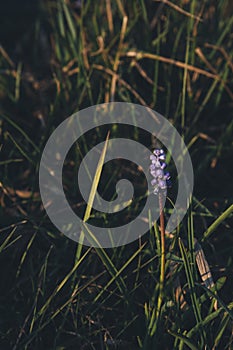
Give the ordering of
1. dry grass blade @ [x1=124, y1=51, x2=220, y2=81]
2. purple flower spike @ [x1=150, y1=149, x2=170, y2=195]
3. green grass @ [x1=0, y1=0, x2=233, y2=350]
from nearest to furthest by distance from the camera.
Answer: purple flower spike @ [x1=150, y1=149, x2=170, y2=195] < green grass @ [x1=0, y1=0, x2=233, y2=350] < dry grass blade @ [x1=124, y1=51, x2=220, y2=81]

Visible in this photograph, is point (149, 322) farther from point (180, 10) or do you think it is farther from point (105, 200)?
point (180, 10)

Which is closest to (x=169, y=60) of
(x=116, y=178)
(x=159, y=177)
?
(x=116, y=178)

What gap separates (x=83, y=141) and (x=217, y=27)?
2.00ft

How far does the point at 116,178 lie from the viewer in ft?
4.76

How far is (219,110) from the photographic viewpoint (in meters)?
1.71

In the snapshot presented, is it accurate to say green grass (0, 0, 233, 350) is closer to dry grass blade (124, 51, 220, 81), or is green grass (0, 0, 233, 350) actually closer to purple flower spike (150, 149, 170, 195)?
dry grass blade (124, 51, 220, 81)

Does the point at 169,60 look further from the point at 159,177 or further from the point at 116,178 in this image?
the point at 159,177

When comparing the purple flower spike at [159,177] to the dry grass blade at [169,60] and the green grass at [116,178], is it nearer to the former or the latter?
the green grass at [116,178]

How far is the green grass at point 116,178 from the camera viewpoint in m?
1.13

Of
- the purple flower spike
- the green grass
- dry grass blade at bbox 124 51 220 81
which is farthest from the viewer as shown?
dry grass blade at bbox 124 51 220 81

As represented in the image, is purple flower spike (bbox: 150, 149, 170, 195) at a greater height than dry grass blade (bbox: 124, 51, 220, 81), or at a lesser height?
greater

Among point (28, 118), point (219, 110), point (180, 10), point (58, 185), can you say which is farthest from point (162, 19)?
point (58, 185)

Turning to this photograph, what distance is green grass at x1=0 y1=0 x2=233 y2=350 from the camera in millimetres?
1132

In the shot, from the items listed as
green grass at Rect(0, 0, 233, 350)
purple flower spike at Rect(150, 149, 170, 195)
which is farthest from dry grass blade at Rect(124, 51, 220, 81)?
purple flower spike at Rect(150, 149, 170, 195)
